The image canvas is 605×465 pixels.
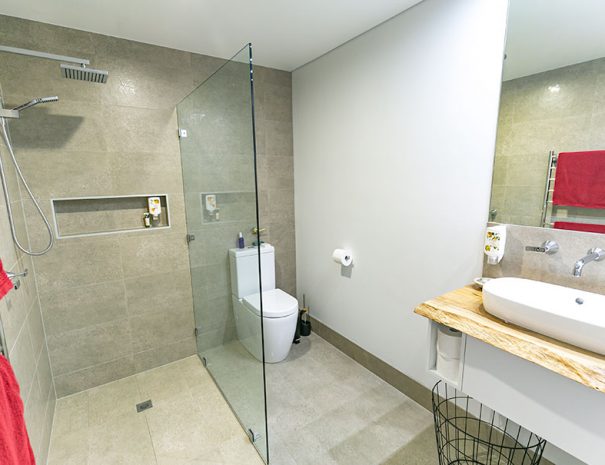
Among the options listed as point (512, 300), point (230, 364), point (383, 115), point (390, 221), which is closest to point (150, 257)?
point (230, 364)

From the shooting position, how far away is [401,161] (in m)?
1.98

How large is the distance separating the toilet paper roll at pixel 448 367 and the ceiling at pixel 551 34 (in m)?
1.35

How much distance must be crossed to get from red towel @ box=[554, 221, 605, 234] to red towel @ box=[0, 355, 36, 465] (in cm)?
218

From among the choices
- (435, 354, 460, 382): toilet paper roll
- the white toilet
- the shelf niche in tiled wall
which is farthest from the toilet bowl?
the shelf niche in tiled wall

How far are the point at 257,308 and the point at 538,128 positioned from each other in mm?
1670

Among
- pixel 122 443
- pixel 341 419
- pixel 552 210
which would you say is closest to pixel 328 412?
pixel 341 419

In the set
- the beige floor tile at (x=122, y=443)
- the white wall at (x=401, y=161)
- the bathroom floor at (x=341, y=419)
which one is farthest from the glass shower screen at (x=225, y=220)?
the white wall at (x=401, y=161)

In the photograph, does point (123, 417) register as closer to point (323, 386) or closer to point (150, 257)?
point (150, 257)

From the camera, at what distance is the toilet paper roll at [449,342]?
1.28m

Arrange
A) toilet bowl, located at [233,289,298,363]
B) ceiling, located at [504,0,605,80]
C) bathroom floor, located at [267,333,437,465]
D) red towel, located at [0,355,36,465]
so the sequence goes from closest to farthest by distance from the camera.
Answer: red towel, located at [0,355,36,465], ceiling, located at [504,0,605,80], bathroom floor, located at [267,333,437,465], toilet bowl, located at [233,289,298,363]

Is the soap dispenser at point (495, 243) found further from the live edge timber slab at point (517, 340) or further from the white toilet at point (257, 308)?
the white toilet at point (257, 308)

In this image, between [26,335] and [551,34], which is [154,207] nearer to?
[26,335]

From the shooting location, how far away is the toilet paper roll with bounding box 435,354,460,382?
1303 millimetres

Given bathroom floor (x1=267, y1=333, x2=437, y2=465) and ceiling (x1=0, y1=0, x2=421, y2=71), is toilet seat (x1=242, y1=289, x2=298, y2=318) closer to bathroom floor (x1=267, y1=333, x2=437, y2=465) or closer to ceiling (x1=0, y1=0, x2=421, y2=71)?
bathroom floor (x1=267, y1=333, x2=437, y2=465)
